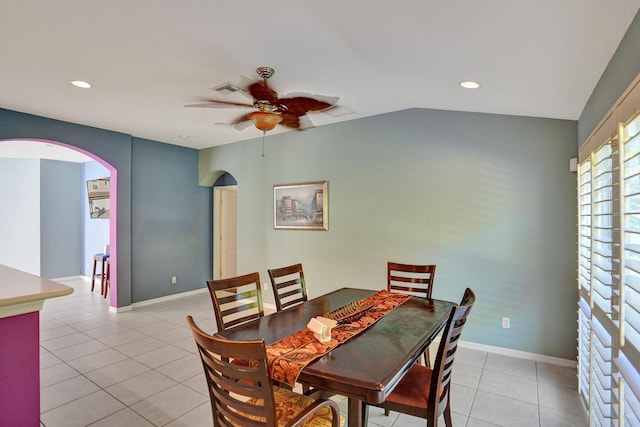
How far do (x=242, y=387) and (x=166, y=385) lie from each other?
1.97m

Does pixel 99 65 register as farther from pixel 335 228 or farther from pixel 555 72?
pixel 555 72

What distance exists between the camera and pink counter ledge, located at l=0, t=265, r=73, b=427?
5.67 ft

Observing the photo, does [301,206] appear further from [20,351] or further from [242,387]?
[242,387]

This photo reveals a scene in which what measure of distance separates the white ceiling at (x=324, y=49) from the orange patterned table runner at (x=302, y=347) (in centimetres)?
175

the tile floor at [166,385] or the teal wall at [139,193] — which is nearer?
the tile floor at [166,385]

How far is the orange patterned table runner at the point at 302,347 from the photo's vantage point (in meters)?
1.48

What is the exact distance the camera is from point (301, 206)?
4.82 metres

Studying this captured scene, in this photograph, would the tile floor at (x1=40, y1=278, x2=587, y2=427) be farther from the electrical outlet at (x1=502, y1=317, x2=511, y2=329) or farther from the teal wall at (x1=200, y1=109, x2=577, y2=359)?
the teal wall at (x1=200, y1=109, x2=577, y2=359)

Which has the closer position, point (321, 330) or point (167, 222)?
point (321, 330)

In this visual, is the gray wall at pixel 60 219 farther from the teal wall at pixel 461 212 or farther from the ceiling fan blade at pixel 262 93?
the ceiling fan blade at pixel 262 93

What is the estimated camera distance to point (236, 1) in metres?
1.80

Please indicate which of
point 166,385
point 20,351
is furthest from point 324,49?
point 166,385

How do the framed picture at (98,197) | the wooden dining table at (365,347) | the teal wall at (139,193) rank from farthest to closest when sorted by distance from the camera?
the framed picture at (98,197) → the teal wall at (139,193) → the wooden dining table at (365,347)

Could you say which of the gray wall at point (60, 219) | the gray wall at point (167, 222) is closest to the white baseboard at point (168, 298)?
the gray wall at point (167, 222)
